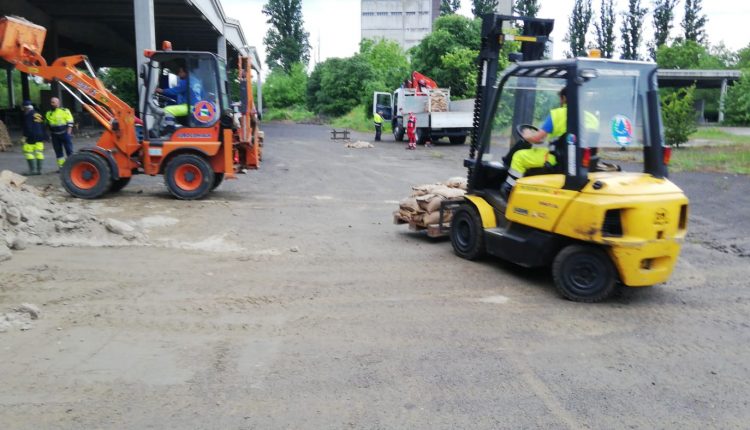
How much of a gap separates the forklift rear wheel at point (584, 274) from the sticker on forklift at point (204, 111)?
7.64m

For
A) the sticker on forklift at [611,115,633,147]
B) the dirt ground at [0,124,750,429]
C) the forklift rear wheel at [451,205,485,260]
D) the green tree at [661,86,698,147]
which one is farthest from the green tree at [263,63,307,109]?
the sticker on forklift at [611,115,633,147]

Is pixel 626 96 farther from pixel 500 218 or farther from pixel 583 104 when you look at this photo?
pixel 500 218

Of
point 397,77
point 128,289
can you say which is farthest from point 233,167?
point 397,77

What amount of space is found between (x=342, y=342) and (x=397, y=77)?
47026mm

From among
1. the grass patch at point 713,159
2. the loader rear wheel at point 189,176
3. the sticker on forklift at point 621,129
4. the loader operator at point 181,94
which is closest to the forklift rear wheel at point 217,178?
the loader rear wheel at point 189,176

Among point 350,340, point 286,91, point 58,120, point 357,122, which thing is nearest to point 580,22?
point 357,122

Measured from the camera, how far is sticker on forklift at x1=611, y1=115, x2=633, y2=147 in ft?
20.8

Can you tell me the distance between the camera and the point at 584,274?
6.34 metres

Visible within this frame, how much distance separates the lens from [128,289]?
6465mm

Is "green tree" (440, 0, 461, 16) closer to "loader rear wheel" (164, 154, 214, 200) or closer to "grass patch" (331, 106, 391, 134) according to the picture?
"grass patch" (331, 106, 391, 134)

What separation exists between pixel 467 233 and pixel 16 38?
29.7ft

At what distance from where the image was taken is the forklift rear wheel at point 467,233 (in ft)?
25.2

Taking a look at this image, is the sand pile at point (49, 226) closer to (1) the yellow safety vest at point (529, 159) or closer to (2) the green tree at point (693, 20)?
(1) the yellow safety vest at point (529, 159)

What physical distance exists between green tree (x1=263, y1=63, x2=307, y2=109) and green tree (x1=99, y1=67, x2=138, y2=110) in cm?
1422
